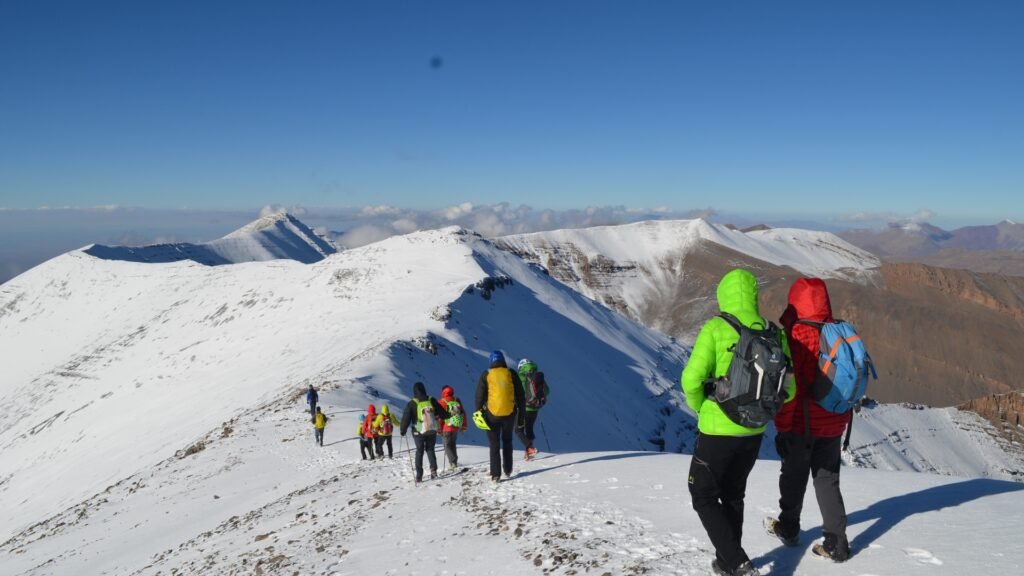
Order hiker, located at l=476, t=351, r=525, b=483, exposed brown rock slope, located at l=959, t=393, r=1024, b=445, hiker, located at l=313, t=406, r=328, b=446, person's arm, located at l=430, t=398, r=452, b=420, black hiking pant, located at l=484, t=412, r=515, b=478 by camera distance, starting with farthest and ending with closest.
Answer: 1. exposed brown rock slope, located at l=959, t=393, r=1024, b=445
2. hiker, located at l=313, t=406, r=328, b=446
3. person's arm, located at l=430, t=398, r=452, b=420
4. black hiking pant, located at l=484, t=412, r=515, b=478
5. hiker, located at l=476, t=351, r=525, b=483

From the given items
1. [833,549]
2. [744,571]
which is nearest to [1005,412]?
[833,549]

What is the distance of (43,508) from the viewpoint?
3142cm

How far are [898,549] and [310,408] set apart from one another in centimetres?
2576

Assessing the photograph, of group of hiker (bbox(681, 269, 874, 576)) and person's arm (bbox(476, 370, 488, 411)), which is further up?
group of hiker (bbox(681, 269, 874, 576))

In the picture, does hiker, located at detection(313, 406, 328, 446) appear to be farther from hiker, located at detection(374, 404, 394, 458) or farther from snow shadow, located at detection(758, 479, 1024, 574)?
snow shadow, located at detection(758, 479, 1024, 574)

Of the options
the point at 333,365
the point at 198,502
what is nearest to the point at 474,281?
the point at 333,365

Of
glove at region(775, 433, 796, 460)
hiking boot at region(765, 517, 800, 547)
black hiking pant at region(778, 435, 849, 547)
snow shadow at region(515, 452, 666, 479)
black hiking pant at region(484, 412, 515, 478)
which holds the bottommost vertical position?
snow shadow at region(515, 452, 666, 479)

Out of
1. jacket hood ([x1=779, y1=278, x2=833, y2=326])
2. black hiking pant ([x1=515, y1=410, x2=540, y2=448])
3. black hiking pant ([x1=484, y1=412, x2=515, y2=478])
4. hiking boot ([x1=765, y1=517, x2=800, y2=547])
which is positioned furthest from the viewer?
black hiking pant ([x1=515, y1=410, x2=540, y2=448])

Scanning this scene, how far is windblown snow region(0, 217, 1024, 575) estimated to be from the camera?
25.4ft

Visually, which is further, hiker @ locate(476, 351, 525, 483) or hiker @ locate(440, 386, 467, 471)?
hiker @ locate(440, 386, 467, 471)

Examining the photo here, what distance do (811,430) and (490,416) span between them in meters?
6.58

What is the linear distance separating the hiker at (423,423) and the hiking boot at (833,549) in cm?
878

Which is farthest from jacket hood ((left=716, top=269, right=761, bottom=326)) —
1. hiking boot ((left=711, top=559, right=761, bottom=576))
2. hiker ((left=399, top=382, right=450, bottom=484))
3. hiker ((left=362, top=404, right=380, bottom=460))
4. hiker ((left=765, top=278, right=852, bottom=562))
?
hiker ((left=362, top=404, right=380, bottom=460))

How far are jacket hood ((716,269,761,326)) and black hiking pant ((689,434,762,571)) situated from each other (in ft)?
3.71
